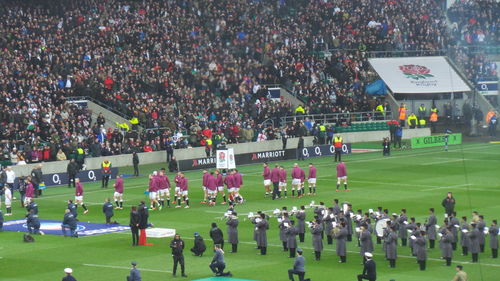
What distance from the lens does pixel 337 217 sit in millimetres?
39500

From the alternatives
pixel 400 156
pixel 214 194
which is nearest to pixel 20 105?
pixel 214 194

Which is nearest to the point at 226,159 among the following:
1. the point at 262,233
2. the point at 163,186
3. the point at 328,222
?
the point at 163,186

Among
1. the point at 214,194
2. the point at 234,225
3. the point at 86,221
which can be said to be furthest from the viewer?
the point at 214,194

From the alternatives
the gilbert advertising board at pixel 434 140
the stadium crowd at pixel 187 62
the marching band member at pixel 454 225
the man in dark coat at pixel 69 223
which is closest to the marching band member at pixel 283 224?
the marching band member at pixel 454 225

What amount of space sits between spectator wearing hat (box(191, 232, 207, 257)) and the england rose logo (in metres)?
45.5

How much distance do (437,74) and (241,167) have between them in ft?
74.3

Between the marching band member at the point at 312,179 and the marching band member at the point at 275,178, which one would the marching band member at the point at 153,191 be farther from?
the marching band member at the point at 312,179

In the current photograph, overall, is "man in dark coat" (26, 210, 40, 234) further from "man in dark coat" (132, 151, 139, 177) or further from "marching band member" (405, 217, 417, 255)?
"man in dark coat" (132, 151, 139, 177)

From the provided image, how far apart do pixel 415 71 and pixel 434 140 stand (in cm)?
1004

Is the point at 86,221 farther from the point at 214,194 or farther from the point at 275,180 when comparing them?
the point at 275,180

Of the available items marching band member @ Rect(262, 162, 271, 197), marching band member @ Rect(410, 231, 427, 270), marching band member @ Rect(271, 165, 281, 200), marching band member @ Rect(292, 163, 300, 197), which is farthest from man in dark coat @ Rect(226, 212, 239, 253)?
marching band member @ Rect(262, 162, 271, 197)

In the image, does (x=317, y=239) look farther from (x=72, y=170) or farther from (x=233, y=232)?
→ (x=72, y=170)

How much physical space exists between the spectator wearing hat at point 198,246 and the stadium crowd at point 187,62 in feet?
76.5

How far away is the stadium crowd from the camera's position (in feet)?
213
